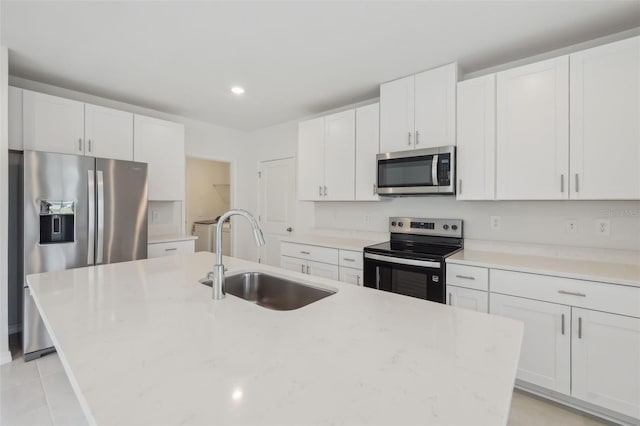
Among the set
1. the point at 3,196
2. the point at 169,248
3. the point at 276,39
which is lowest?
the point at 169,248

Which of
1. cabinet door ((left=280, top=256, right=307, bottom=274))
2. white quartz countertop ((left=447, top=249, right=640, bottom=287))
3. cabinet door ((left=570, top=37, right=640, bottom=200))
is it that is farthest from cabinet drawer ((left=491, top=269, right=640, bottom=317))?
cabinet door ((left=280, top=256, right=307, bottom=274))

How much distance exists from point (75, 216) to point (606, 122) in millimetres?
3933

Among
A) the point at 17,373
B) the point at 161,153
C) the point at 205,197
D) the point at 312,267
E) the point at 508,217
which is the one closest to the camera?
the point at 17,373

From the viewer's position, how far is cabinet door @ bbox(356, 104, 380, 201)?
2.96m

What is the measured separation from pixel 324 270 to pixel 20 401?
7.70ft

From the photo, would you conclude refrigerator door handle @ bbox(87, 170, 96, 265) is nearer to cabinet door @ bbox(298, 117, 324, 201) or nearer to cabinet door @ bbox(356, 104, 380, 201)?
cabinet door @ bbox(298, 117, 324, 201)

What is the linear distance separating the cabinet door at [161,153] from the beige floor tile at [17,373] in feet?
5.77

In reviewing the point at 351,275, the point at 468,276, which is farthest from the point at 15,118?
the point at 468,276

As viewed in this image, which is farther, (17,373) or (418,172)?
(418,172)

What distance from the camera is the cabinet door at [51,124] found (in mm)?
2568

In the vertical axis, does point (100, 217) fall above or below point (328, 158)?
below

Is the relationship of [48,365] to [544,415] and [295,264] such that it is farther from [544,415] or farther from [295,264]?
[544,415]

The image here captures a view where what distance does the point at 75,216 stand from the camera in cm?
253

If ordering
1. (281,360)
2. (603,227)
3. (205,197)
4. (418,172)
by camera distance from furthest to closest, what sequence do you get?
(205,197)
(418,172)
(603,227)
(281,360)
